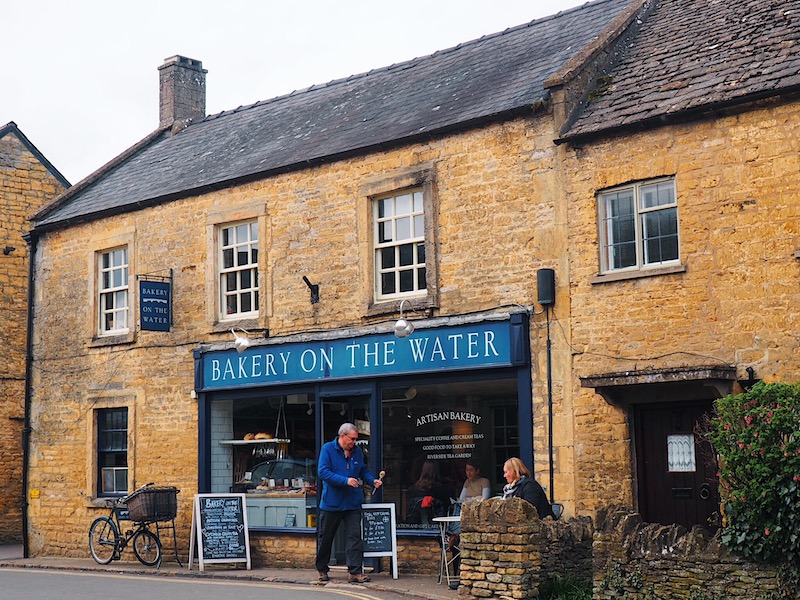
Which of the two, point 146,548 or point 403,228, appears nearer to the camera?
point 403,228

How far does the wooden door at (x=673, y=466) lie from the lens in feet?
44.8

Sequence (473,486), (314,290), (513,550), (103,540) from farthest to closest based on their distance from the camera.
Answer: (103,540) < (314,290) < (473,486) < (513,550)

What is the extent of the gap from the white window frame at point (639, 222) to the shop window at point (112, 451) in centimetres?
966

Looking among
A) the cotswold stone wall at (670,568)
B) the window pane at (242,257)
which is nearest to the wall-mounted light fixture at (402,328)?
the window pane at (242,257)

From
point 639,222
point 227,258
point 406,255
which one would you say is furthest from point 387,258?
point 639,222

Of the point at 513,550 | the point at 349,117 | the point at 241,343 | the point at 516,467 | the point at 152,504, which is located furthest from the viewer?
the point at 349,117

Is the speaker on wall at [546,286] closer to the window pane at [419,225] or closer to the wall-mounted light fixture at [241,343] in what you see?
the window pane at [419,225]

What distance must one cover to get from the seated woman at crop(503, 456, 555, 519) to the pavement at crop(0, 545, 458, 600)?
4.27ft

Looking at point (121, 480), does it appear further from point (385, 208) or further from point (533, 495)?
point (533, 495)

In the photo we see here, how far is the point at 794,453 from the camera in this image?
33.9 ft

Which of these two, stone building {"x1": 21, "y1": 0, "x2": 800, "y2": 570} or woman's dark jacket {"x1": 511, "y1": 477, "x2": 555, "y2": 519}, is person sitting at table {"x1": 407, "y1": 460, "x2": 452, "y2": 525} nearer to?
stone building {"x1": 21, "y1": 0, "x2": 800, "y2": 570}

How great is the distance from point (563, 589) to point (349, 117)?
31.8ft

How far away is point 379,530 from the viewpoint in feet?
49.5

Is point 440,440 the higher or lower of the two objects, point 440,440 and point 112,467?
the higher
